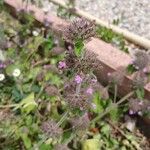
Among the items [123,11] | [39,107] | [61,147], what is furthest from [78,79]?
[123,11]

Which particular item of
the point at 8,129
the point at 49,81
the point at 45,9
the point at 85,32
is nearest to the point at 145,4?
the point at 45,9

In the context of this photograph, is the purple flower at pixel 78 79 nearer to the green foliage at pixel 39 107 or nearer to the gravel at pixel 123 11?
the green foliage at pixel 39 107

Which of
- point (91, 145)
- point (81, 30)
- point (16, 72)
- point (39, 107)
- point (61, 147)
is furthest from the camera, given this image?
point (16, 72)

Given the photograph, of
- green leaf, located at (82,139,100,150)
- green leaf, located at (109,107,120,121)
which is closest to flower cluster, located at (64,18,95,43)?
green leaf, located at (82,139,100,150)

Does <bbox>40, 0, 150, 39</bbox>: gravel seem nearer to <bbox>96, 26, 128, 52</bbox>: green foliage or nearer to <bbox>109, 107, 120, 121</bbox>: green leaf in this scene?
<bbox>96, 26, 128, 52</bbox>: green foliage

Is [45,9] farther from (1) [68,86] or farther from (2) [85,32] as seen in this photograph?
(2) [85,32]

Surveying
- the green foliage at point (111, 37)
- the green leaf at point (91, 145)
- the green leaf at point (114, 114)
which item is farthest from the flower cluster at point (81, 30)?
the green foliage at point (111, 37)

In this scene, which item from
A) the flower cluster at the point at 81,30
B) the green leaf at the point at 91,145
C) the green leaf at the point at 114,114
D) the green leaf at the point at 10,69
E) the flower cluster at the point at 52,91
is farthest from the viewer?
the green leaf at the point at 10,69

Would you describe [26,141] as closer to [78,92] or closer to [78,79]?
[78,92]
